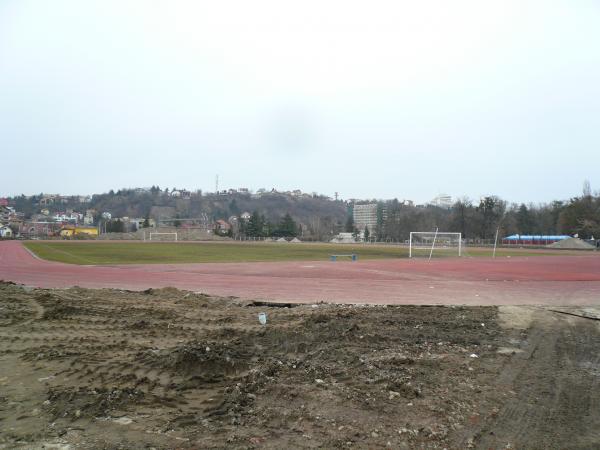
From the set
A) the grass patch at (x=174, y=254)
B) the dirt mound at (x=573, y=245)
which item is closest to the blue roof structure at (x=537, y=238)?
the dirt mound at (x=573, y=245)

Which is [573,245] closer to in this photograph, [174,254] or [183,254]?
[183,254]

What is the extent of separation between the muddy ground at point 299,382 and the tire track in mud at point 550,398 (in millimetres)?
20

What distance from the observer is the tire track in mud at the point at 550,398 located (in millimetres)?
4262

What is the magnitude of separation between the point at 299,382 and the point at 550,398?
9.80 ft

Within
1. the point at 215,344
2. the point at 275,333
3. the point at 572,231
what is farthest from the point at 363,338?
the point at 572,231

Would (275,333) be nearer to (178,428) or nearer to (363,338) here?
(363,338)

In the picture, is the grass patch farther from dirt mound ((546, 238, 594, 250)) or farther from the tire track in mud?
dirt mound ((546, 238, 594, 250))

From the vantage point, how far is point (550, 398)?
523 cm

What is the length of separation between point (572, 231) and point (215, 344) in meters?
110

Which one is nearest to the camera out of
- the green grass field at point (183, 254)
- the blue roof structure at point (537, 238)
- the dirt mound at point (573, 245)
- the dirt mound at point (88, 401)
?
the dirt mound at point (88, 401)

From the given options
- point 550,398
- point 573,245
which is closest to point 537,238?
point 573,245

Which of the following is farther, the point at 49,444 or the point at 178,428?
the point at 178,428

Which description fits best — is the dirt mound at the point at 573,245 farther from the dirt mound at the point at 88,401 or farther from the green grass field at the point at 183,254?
the dirt mound at the point at 88,401

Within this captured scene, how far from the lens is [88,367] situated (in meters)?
6.01
